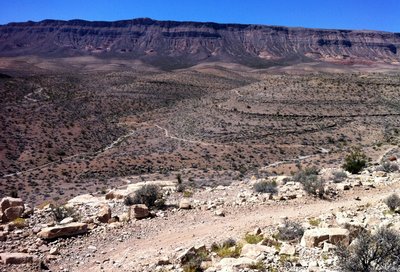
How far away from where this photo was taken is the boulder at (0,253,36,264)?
984cm

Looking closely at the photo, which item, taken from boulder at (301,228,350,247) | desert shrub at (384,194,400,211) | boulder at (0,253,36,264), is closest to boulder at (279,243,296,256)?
boulder at (301,228,350,247)

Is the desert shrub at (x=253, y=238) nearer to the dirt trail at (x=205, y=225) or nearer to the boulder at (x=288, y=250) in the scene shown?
the dirt trail at (x=205, y=225)

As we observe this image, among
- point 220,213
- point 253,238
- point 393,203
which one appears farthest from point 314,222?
point 220,213

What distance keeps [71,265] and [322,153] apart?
2973 centimetres

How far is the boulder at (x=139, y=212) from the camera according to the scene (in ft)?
42.9

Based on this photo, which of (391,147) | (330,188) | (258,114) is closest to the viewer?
(330,188)

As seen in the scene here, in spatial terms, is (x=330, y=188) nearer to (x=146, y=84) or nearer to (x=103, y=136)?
(x=103, y=136)

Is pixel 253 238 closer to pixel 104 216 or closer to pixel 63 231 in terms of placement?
pixel 104 216

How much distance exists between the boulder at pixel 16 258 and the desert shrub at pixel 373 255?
24.3 ft

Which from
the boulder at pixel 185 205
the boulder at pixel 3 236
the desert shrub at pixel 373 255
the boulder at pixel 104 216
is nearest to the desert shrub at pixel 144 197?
the boulder at pixel 185 205

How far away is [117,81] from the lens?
3814 inches

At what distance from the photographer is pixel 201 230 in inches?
468

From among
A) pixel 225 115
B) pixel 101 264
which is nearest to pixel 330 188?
pixel 101 264

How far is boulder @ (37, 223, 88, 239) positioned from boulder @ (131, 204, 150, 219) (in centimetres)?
170
